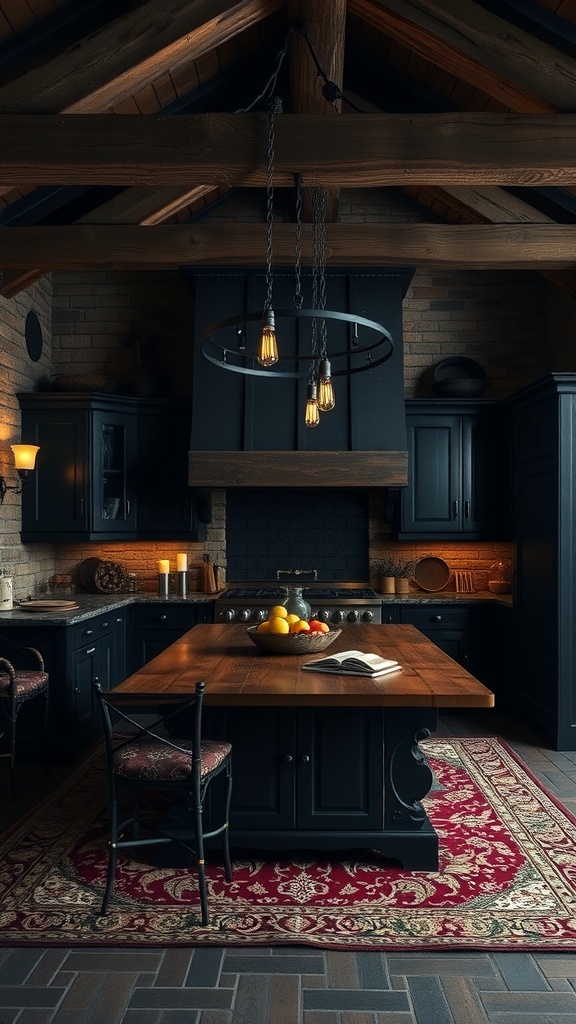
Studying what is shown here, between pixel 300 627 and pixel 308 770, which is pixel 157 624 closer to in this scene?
pixel 300 627

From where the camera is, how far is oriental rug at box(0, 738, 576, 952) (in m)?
2.83

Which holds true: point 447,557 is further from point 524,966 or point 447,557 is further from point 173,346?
point 524,966

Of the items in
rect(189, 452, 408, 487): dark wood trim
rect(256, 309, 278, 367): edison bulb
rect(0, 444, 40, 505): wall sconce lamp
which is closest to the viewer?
rect(256, 309, 278, 367): edison bulb

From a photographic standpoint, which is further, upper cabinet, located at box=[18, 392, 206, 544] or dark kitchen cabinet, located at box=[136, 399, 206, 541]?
dark kitchen cabinet, located at box=[136, 399, 206, 541]

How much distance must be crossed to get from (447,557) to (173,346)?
307 centimetres

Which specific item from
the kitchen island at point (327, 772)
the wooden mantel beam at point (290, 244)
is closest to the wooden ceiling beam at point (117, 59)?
the wooden mantel beam at point (290, 244)

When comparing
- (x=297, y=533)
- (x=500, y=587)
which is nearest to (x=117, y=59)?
(x=297, y=533)

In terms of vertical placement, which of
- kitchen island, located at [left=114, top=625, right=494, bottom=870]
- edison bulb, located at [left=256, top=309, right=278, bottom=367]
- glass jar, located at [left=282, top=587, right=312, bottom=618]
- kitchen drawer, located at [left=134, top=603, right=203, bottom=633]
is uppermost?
edison bulb, located at [left=256, top=309, right=278, bottom=367]

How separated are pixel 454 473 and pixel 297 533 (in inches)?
56.8

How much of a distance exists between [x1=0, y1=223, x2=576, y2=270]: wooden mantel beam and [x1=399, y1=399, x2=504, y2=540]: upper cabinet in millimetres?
1503

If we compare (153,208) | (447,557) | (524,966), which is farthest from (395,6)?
(524,966)

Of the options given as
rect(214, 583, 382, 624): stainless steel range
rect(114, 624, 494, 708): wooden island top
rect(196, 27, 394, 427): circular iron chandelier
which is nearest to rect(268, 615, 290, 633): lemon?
rect(114, 624, 494, 708): wooden island top

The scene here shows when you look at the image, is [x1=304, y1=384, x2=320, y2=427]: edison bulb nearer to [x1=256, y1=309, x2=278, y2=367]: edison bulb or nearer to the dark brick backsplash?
[x1=256, y1=309, x2=278, y2=367]: edison bulb

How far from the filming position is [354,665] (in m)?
3.46
